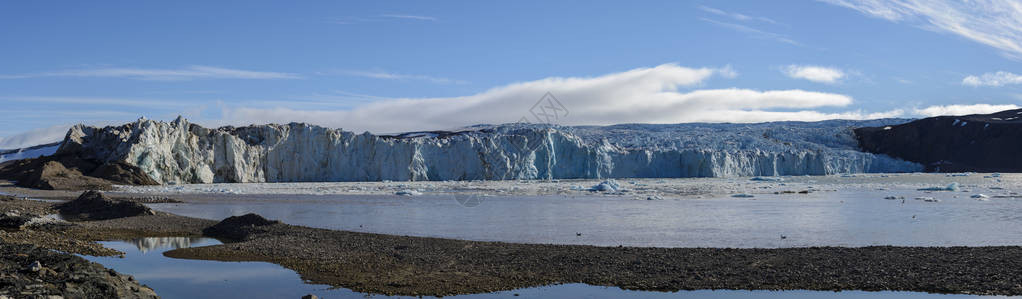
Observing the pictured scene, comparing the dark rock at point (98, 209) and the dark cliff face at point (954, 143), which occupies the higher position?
the dark cliff face at point (954, 143)

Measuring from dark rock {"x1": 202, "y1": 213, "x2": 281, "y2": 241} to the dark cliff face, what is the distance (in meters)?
74.3

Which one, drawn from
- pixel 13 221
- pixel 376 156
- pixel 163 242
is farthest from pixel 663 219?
pixel 376 156

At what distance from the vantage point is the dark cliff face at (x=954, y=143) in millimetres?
71938

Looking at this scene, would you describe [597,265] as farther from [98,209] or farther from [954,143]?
[954,143]

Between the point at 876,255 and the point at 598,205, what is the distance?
1260cm

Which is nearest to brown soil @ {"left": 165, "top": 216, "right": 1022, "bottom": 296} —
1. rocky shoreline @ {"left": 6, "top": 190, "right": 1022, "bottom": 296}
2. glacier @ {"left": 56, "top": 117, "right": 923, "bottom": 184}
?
rocky shoreline @ {"left": 6, "top": 190, "right": 1022, "bottom": 296}

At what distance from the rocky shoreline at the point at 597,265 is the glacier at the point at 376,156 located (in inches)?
1101

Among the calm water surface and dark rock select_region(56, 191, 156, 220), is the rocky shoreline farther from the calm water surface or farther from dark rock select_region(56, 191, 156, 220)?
dark rock select_region(56, 191, 156, 220)

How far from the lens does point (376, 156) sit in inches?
1746

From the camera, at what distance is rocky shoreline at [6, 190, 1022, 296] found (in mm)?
8508

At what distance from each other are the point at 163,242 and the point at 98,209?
22.0ft

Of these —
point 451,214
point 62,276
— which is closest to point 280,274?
point 62,276

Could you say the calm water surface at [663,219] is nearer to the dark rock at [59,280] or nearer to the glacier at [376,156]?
the dark rock at [59,280]

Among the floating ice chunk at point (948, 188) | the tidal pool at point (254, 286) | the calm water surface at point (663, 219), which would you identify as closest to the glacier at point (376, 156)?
the calm water surface at point (663, 219)
